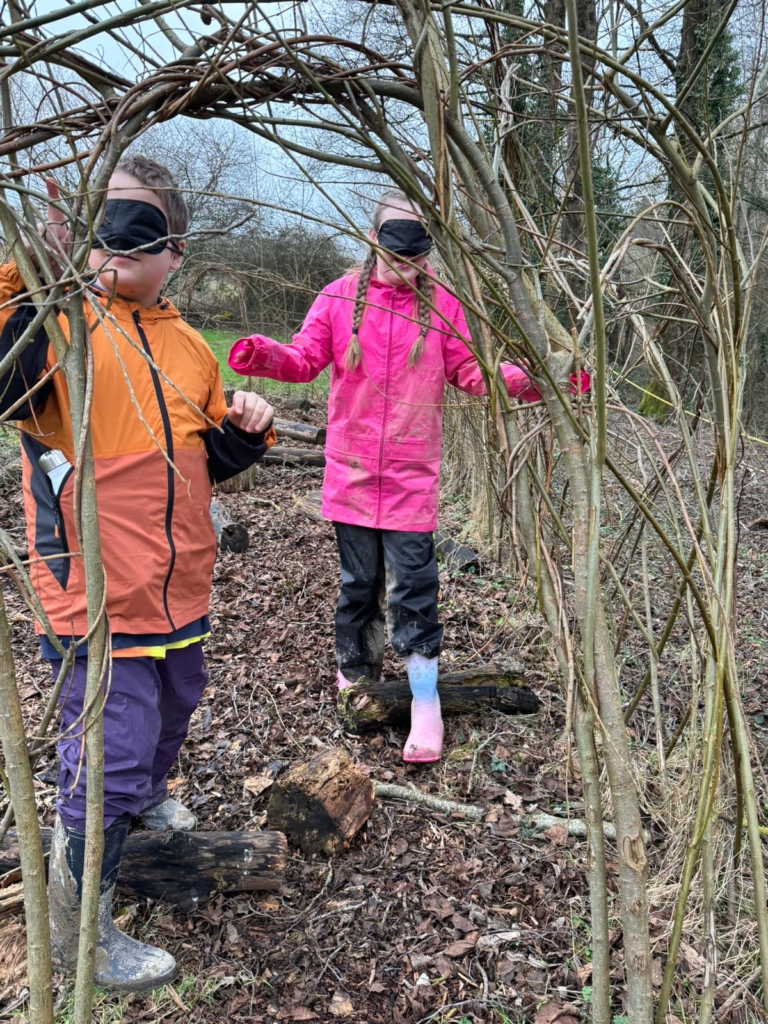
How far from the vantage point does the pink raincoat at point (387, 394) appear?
2.67 m

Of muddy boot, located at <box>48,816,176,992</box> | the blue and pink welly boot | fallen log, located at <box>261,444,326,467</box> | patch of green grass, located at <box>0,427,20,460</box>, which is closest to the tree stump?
the blue and pink welly boot

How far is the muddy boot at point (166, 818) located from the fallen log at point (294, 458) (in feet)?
16.4

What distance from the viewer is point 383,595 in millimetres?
3004

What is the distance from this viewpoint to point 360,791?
7.53 feet

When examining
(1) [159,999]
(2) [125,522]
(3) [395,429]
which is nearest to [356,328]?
(3) [395,429]

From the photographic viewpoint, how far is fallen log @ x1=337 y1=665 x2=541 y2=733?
9.34ft

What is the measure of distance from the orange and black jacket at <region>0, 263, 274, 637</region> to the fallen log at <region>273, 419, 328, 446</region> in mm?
5460

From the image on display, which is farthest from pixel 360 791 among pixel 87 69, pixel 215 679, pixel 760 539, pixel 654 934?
pixel 760 539

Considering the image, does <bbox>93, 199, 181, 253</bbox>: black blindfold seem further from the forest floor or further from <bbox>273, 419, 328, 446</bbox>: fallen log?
<bbox>273, 419, 328, 446</bbox>: fallen log

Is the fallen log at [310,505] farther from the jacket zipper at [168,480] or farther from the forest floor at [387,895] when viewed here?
the jacket zipper at [168,480]

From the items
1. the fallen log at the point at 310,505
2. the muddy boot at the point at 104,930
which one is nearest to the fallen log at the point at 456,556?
the fallen log at the point at 310,505

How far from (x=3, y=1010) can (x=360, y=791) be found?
106 cm

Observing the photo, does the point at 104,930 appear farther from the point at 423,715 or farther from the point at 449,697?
the point at 449,697

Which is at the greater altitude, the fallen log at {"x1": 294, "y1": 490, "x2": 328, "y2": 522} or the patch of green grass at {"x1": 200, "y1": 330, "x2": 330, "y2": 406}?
the patch of green grass at {"x1": 200, "y1": 330, "x2": 330, "y2": 406}
